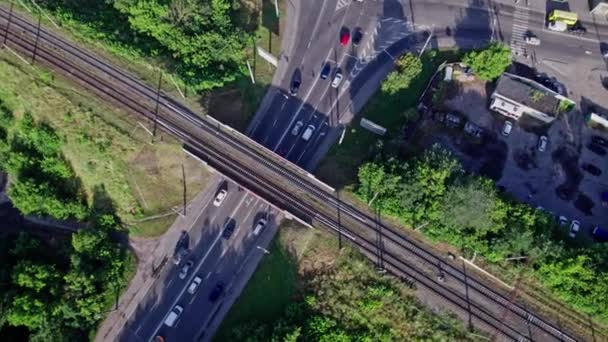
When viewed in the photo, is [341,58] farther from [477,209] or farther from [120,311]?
[120,311]

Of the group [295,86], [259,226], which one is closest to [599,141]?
[295,86]

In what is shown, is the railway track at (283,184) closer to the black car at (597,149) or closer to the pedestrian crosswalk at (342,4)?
the pedestrian crosswalk at (342,4)

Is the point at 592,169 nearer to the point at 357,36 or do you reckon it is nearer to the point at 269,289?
the point at 357,36

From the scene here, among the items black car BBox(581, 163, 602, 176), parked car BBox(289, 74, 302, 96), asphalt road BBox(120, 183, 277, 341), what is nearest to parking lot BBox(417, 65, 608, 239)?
black car BBox(581, 163, 602, 176)

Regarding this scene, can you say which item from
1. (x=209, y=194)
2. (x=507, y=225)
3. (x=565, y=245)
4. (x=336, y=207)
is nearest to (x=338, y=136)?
(x=336, y=207)

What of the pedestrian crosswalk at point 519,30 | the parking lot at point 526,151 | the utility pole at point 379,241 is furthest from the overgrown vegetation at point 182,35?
the pedestrian crosswalk at point 519,30

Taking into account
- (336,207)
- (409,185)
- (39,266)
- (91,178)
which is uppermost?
(409,185)

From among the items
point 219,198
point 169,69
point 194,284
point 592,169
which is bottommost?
point 194,284
